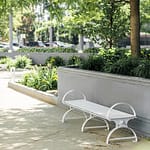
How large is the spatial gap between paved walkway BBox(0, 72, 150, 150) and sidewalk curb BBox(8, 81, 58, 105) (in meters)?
0.50

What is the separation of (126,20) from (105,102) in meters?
11.8

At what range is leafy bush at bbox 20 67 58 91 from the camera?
1385cm

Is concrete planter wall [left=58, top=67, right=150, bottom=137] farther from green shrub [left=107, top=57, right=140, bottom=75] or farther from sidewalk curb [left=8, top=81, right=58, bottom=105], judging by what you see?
sidewalk curb [left=8, top=81, right=58, bottom=105]

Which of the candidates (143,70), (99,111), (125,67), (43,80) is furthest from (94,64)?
(43,80)

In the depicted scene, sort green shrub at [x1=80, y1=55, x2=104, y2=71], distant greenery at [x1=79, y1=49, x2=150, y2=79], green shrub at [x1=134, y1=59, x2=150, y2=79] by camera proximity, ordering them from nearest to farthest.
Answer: green shrub at [x1=134, y1=59, x2=150, y2=79]
distant greenery at [x1=79, y1=49, x2=150, y2=79]
green shrub at [x1=80, y1=55, x2=104, y2=71]

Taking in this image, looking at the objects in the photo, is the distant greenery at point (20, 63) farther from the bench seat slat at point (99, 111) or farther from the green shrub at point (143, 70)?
the green shrub at point (143, 70)

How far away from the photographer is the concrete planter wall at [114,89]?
786cm

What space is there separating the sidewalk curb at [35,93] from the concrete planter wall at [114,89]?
0.96 m

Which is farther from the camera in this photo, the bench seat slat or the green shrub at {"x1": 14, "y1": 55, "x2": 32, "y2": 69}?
the green shrub at {"x1": 14, "y1": 55, "x2": 32, "y2": 69}

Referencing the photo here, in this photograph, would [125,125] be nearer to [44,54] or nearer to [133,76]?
[133,76]

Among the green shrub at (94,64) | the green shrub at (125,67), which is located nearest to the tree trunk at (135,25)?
the green shrub at (94,64)

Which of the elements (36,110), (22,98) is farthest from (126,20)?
(36,110)

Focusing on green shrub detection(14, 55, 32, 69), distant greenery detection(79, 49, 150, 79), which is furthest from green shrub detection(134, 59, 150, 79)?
green shrub detection(14, 55, 32, 69)

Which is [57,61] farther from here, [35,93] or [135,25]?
[135,25]
